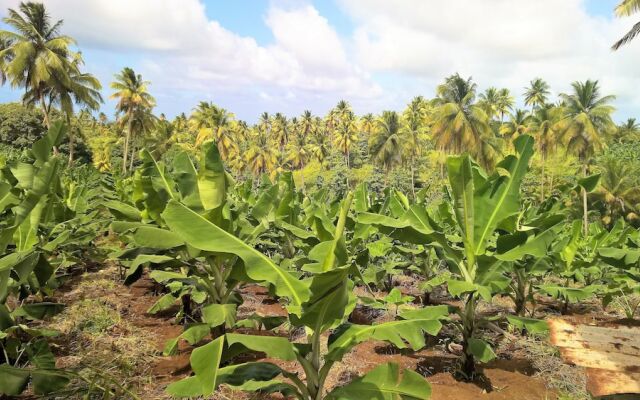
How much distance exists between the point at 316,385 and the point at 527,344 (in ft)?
14.0

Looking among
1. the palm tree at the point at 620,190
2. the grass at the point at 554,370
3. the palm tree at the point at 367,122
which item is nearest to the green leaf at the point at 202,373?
the grass at the point at 554,370

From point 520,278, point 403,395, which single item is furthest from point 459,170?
point 520,278

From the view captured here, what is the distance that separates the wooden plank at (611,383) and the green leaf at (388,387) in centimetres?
109

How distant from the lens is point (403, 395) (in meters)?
2.91

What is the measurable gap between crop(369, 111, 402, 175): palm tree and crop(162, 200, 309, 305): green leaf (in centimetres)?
4776

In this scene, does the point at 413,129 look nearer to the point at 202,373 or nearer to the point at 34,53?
the point at 34,53

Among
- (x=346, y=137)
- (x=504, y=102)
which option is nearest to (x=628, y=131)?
(x=504, y=102)

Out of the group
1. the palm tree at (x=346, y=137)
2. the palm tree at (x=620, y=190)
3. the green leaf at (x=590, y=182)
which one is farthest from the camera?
the palm tree at (x=346, y=137)

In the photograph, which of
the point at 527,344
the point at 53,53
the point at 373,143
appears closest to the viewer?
the point at 527,344

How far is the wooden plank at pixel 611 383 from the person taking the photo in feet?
8.50

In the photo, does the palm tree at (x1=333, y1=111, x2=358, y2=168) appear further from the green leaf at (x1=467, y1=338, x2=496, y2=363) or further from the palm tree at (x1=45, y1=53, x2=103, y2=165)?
the green leaf at (x1=467, y1=338, x2=496, y2=363)

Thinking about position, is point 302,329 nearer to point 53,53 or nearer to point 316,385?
point 316,385

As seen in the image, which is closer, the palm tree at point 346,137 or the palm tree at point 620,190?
the palm tree at point 620,190

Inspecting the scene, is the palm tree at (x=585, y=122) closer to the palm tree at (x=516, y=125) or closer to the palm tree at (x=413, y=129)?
the palm tree at (x=516, y=125)
